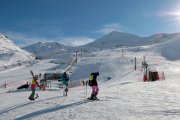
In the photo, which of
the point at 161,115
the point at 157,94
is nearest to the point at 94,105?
the point at 161,115

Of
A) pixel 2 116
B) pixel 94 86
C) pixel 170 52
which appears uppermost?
pixel 170 52

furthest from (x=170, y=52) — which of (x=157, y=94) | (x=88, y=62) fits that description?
(x=157, y=94)

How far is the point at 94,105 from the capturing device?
1992 cm

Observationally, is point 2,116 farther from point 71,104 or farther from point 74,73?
point 74,73

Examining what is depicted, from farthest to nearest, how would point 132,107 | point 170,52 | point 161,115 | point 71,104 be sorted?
point 170,52 → point 71,104 → point 132,107 → point 161,115

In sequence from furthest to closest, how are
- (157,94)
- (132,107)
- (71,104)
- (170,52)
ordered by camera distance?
(170,52) < (157,94) < (71,104) < (132,107)

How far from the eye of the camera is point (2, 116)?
19703mm

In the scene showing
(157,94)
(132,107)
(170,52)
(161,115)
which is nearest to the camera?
(161,115)

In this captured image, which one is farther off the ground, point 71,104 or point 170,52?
point 170,52

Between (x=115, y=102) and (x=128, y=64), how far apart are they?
69359mm

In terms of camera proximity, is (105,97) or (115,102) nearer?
(115,102)

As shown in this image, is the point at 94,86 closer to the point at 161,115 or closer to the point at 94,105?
the point at 94,105

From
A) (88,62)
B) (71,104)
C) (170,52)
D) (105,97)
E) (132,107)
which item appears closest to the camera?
(132,107)

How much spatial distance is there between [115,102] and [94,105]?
1.77 meters
